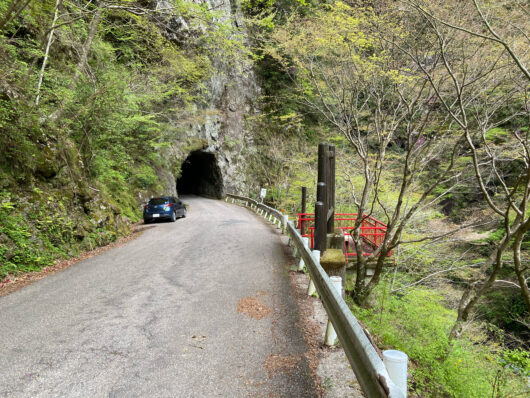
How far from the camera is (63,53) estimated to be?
13.4 meters

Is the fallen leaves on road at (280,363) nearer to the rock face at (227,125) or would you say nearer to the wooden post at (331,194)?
the wooden post at (331,194)

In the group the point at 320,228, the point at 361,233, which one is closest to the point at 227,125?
the point at 361,233

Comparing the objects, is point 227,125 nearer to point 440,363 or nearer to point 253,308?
point 253,308

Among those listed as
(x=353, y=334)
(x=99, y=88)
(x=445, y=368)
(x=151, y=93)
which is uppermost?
(x=151, y=93)

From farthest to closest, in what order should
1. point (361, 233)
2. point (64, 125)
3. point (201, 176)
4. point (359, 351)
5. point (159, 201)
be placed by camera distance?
point (201, 176) → point (159, 201) → point (361, 233) → point (64, 125) → point (359, 351)

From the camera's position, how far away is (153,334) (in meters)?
4.17

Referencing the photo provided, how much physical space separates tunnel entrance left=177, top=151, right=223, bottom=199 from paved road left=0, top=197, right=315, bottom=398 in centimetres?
2407

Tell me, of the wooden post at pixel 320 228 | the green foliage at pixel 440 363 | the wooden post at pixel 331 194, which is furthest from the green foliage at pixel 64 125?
the green foliage at pixel 440 363

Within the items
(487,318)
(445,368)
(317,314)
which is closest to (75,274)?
(317,314)

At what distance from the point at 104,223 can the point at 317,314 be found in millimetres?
8831

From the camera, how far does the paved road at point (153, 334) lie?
311 cm

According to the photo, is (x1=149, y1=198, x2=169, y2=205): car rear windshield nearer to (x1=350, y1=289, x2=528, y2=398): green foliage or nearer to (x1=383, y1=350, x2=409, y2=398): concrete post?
(x1=350, y1=289, x2=528, y2=398): green foliage

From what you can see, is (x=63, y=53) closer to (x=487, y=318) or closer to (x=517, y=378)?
(x=517, y=378)

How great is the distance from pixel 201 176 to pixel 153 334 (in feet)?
120
